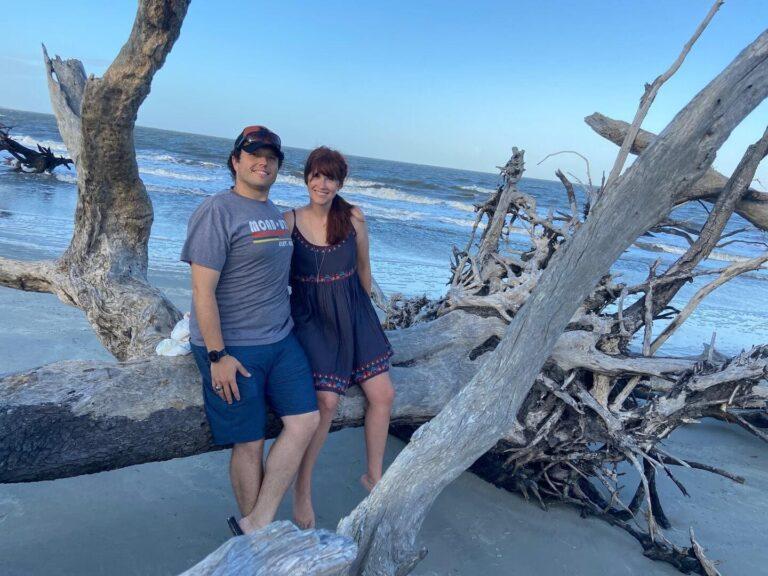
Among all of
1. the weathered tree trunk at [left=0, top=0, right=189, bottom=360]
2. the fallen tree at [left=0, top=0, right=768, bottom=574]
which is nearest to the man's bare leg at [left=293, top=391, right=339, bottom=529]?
the fallen tree at [left=0, top=0, right=768, bottom=574]

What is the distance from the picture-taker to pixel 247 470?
8.54 ft

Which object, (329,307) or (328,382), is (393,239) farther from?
(328,382)

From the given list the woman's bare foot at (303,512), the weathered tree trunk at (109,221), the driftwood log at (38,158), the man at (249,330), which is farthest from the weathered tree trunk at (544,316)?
the driftwood log at (38,158)

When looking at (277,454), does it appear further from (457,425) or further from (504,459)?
(504,459)

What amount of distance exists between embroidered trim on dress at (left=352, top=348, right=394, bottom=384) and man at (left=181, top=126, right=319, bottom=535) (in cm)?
35

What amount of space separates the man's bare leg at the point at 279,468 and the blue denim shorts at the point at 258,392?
0.06 m

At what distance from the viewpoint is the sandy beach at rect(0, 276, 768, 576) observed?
2791 mm

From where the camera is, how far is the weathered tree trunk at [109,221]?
3.26m

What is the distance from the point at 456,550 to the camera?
3.18m

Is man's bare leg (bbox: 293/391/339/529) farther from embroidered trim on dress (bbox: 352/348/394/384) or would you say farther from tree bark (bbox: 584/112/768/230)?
tree bark (bbox: 584/112/768/230)

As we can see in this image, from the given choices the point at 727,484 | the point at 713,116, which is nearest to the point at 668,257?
the point at 727,484

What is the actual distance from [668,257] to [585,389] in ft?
54.2

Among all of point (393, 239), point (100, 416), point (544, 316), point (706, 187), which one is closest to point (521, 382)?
point (544, 316)

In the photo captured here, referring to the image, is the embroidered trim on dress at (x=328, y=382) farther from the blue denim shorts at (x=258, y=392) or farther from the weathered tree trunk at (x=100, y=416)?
the weathered tree trunk at (x=100, y=416)
